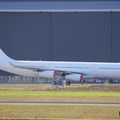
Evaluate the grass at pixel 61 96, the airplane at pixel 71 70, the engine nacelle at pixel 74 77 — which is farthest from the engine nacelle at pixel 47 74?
the grass at pixel 61 96

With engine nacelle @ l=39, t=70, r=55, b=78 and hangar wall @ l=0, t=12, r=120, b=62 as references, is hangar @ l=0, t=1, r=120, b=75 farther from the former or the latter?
engine nacelle @ l=39, t=70, r=55, b=78

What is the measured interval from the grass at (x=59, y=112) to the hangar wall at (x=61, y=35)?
6567 centimetres

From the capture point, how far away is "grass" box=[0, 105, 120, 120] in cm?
2131

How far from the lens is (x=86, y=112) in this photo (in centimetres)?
2319

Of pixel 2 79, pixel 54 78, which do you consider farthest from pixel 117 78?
pixel 2 79

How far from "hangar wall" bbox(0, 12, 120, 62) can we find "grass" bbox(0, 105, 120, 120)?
6567 cm

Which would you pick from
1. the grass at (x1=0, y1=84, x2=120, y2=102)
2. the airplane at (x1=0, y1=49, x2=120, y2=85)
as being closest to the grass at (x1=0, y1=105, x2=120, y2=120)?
the grass at (x1=0, y1=84, x2=120, y2=102)

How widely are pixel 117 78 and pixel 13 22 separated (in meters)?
26.3

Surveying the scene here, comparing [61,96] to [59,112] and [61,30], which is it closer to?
[59,112]

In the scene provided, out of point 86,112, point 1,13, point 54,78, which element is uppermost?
point 1,13

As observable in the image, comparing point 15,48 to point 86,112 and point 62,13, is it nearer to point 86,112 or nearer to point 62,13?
point 62,13

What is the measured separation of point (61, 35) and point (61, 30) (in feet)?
3.08

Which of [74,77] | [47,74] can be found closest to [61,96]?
[74,77]

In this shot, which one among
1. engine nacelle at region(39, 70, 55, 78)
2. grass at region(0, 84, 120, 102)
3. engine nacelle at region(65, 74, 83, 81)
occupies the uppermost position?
engine nacelle at region(39, 70, 55, 78)
